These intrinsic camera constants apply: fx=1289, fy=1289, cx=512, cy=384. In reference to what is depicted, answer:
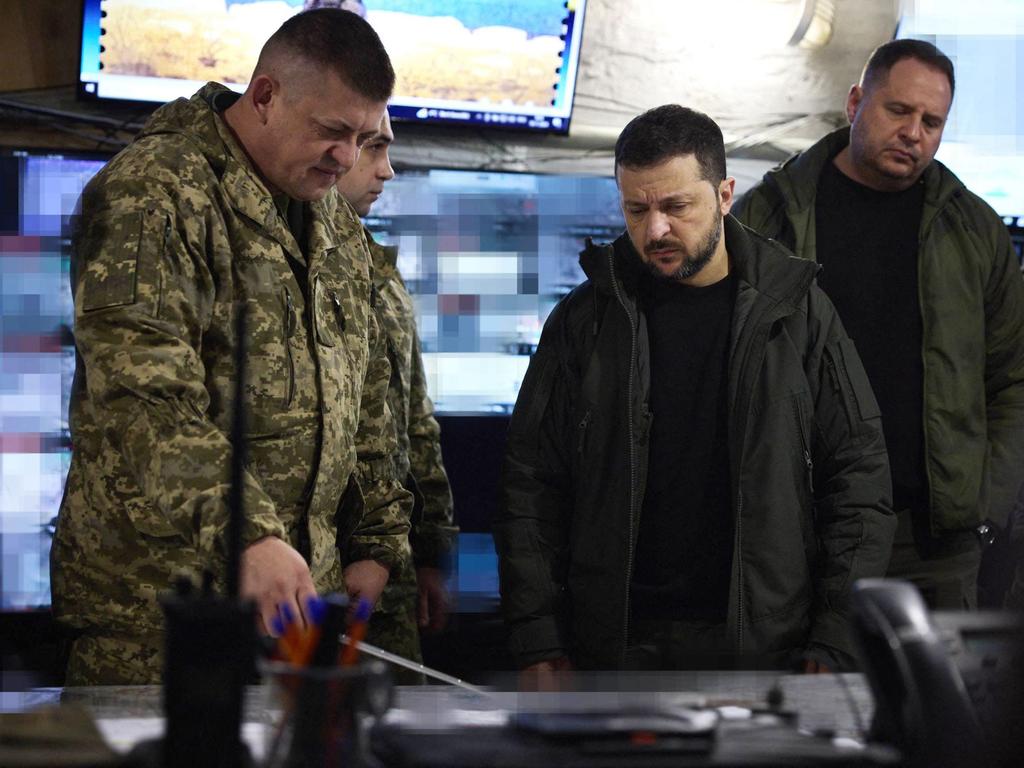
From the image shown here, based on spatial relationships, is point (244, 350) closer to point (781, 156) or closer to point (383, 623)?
point (383, 623)

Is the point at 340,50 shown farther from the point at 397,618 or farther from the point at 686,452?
the point at 397,618

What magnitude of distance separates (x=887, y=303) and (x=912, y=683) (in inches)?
76.2

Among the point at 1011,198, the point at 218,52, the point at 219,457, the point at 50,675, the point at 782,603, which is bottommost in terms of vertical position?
the point at 50,675

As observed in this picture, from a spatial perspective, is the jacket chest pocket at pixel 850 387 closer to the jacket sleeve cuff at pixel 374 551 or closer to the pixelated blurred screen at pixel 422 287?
the jacket sleeve cuff at pixel 374 551

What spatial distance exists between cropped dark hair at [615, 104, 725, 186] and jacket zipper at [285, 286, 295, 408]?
77 centimetres

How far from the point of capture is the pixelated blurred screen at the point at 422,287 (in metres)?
3.50

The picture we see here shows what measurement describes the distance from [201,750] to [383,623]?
1734 mm

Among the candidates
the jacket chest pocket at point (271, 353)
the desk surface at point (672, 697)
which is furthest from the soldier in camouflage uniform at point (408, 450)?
the desk surface at point (672, 697)

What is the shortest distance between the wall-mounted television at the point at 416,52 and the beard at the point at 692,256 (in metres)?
1.62

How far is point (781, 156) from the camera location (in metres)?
4.36

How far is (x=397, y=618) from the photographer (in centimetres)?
274

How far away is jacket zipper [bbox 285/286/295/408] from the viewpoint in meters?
2.05

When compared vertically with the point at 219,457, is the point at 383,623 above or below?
below

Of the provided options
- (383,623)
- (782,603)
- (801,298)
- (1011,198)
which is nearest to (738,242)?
(801,298)
